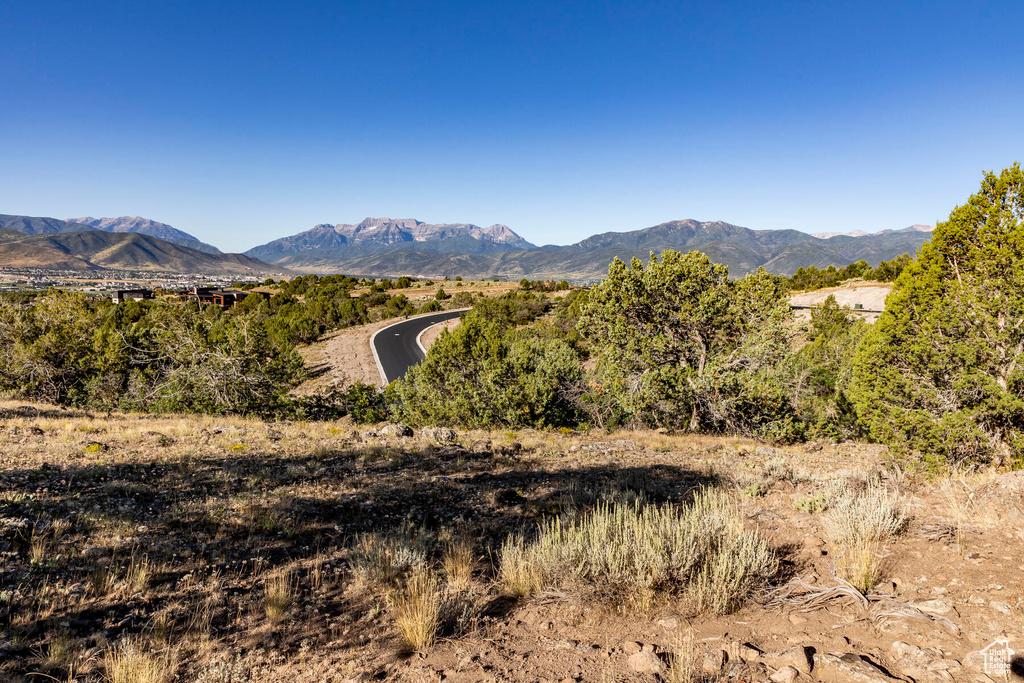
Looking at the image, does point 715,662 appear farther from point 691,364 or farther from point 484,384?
point 484,384

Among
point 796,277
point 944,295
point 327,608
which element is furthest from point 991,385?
point 796,277

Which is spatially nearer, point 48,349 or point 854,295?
point 48,349

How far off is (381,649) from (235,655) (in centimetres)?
103

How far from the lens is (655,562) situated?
3.92 meters

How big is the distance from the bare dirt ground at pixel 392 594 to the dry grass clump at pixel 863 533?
128mm

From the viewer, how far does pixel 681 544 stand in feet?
13.2

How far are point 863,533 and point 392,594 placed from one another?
431 cm

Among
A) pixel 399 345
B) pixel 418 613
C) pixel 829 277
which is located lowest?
pixel 399 345

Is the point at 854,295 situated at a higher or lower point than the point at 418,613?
higher

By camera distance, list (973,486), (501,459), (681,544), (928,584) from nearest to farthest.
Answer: (928,584) → (681,544) → (973,486) → (501,459)

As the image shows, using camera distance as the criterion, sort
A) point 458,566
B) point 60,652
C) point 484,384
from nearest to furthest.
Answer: point 60,652
point 458,566
point 484,384

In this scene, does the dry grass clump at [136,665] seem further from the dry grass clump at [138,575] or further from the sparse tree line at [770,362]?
the sparse tree line at [770,362]

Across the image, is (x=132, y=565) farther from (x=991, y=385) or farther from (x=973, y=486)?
(x=991, y=385)

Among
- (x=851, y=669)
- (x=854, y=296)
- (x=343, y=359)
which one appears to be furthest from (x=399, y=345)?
(x=854, y=296)
